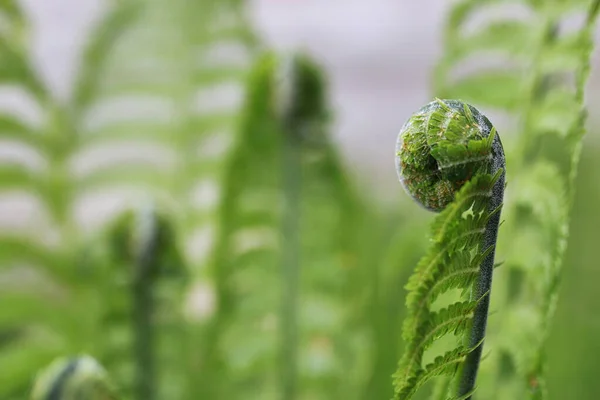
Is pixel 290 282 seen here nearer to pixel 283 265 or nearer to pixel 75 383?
pixel 283 265

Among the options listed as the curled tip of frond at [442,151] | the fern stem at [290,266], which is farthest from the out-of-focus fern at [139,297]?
the curled tip of frond at [442,151]

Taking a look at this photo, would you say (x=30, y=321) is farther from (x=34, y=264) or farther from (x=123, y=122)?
(x=123, y=122)

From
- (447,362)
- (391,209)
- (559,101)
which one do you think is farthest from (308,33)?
(447,362)

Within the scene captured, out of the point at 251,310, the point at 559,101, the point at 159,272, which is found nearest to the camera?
the point at 559,101

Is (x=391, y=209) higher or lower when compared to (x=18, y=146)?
higher

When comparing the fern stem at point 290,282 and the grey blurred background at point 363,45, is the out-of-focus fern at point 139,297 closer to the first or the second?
the fern stem at point 290,282

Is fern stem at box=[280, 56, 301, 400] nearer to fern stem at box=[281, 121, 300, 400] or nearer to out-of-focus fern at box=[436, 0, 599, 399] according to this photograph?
fern stem at box=[281, 121, 300, 400]

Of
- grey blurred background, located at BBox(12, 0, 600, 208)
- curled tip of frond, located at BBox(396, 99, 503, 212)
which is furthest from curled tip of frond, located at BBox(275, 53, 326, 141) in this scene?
grey blurred background, located at BBox(12, 0, 600, 208)
